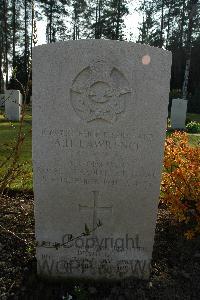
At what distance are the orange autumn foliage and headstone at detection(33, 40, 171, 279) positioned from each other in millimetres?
Result: 586

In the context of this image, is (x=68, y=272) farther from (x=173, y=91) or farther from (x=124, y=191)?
(x=173, y=91)

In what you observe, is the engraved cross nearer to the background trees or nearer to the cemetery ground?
the cemetery ground

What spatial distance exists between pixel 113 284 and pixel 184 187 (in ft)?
3.90

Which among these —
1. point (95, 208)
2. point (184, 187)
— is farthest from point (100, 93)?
point (184, 187)

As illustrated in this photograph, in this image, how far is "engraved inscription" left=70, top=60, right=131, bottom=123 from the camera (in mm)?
2732

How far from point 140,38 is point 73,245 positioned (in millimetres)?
34361

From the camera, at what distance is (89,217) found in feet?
9.86

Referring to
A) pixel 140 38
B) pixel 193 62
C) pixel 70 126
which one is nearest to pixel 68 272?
pixel 70 126

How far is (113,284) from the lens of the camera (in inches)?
120

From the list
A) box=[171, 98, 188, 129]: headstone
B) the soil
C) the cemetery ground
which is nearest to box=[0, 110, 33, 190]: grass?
the cemetery ground

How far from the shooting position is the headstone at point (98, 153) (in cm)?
272

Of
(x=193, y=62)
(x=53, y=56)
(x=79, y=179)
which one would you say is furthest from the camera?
(x=193, y=62)

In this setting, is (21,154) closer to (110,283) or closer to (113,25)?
(110,283)

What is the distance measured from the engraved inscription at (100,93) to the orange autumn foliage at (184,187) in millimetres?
1165
